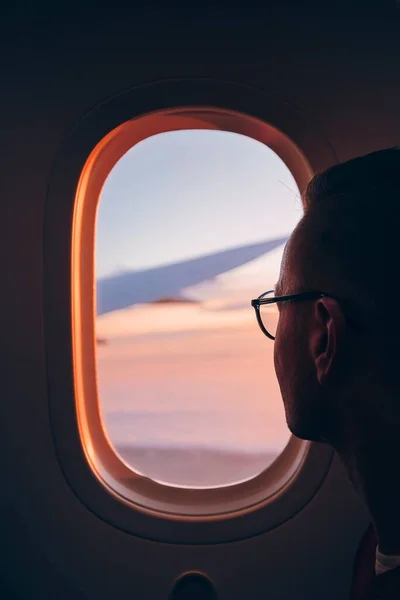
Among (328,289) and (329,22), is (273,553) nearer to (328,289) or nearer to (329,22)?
(328,289)

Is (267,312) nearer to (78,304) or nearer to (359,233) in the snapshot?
(359,233)

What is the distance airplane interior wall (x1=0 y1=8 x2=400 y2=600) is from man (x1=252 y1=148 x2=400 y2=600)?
0.67m

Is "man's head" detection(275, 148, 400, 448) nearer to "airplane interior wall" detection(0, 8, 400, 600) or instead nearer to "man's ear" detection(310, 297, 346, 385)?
"man's ear" detection(310, 297, 346, 385)

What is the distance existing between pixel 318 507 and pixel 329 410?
734 mm

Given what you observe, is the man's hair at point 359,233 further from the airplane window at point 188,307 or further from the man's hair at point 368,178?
the airplane window at point 188,307

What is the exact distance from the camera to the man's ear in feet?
2.37

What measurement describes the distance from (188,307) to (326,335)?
0.79 metres

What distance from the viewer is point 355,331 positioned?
73 centimetres

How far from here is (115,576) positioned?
1439 mm

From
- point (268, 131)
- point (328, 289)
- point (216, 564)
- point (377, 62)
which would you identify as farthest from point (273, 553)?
point (377, 62)

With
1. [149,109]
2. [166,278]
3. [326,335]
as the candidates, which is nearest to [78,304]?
[166,278]

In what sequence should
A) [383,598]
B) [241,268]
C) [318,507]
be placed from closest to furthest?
[383,598] → [318,507] → [241,268]

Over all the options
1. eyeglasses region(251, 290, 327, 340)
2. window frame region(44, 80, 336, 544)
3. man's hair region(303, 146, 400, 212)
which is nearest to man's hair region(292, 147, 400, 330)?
man's hair region(303, 146, 400, 212)

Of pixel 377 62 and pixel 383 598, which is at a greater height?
pixel 377 62
